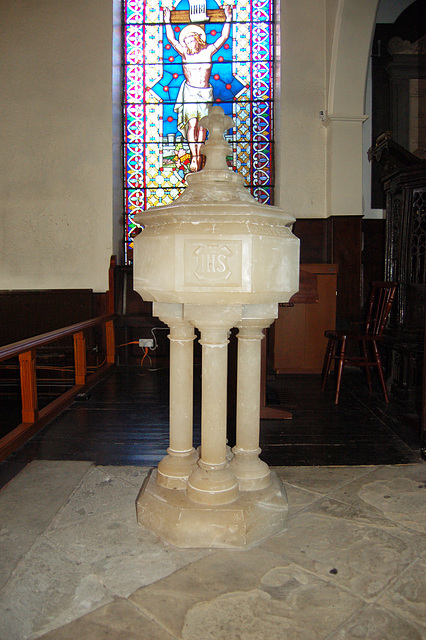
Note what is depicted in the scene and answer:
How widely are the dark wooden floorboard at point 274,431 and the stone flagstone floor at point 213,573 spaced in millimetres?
612

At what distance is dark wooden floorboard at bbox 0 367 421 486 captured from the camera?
110 inches

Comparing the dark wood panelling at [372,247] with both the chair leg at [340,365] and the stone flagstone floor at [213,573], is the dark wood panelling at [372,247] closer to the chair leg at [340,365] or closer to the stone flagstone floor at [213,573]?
the chair leg at [340,365]

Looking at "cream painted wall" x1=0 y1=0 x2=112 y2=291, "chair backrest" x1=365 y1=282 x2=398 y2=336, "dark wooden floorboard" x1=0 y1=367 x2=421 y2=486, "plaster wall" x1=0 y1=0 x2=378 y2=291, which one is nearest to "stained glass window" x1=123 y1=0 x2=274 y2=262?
"plaster wall" x1=0 y1=0 x2=378 y2=291

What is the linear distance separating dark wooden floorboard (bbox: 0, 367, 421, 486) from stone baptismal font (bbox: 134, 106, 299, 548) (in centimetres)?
81

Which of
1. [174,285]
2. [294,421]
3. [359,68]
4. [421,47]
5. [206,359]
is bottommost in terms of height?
[294,421]

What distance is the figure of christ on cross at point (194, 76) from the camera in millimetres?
6125

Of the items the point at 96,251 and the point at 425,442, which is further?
the point at 96,251

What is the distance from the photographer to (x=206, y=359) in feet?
5.97

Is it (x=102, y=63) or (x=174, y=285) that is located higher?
(x=102, y=63)

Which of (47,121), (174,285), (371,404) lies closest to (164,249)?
(174,285)

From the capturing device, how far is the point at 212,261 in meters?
1.66

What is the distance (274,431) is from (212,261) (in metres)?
1.86

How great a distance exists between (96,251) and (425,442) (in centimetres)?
428

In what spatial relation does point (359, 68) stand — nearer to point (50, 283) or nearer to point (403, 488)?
point (50, 283)
